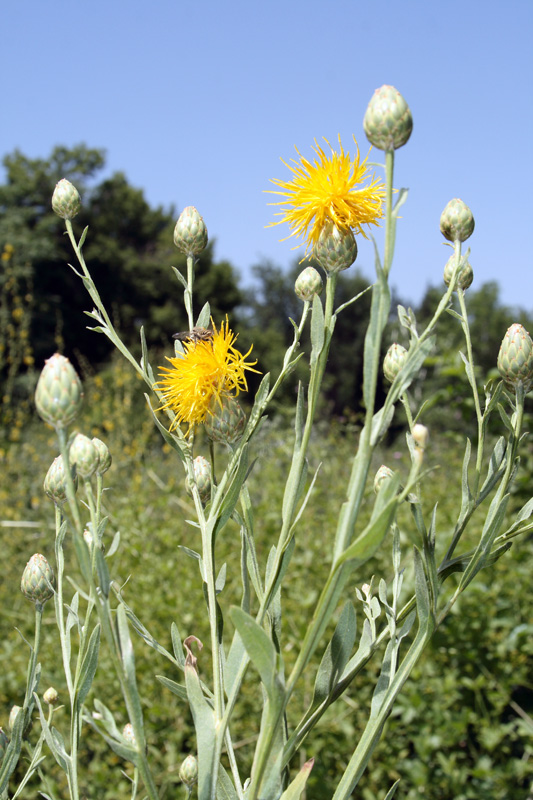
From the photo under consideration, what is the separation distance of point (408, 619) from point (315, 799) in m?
1.64

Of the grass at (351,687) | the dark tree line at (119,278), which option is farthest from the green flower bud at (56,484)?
the dark tree line at (119,278)

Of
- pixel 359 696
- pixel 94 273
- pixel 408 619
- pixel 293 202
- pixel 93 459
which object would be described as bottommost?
pixel 359 696

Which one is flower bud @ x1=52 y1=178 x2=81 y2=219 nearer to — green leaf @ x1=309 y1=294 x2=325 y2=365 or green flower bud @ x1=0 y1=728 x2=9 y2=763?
green leaf @ x1=309 y1=294 x2=325 y2=365

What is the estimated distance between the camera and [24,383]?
13.7 meters

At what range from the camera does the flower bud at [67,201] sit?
3.26 ft

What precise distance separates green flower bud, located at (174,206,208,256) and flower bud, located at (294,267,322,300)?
0.16m

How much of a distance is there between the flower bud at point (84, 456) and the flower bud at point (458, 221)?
0.52 metres

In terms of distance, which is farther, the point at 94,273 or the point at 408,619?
the point at 94,273

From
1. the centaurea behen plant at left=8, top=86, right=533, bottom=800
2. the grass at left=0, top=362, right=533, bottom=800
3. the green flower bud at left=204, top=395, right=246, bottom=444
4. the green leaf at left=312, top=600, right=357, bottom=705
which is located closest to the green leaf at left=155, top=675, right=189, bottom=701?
the centaurea behen plant at left=8, top=86, right=533, bottom=800

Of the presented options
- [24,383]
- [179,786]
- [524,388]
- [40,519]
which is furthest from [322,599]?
[24,383]

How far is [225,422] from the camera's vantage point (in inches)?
31.4

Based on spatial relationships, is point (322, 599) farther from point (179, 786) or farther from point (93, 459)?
point (179, 786)

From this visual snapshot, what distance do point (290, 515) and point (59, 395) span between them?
27 cm

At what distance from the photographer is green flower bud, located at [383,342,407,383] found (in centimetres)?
89
